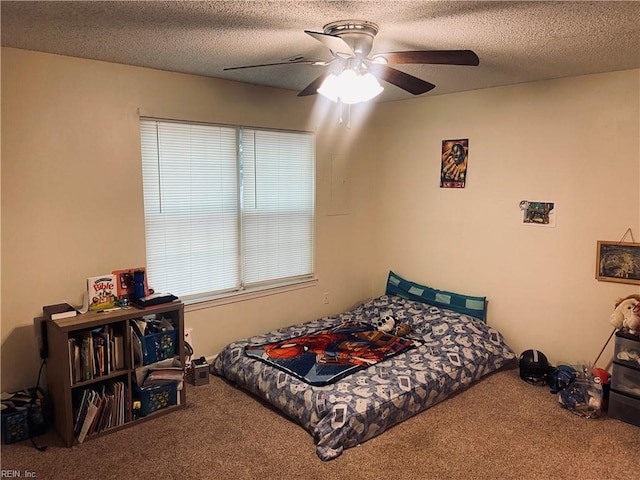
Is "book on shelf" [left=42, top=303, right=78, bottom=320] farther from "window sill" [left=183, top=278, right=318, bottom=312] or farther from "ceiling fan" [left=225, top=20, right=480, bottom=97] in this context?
"ceiling fan" [left=225, top=20, right=480, bottom=97]

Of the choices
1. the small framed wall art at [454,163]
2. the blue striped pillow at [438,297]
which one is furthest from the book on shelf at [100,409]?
the small framed wall art at [454,163]

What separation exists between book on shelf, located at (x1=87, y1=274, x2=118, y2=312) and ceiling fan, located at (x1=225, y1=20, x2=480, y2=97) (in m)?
1.79

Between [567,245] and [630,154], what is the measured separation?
76 cm

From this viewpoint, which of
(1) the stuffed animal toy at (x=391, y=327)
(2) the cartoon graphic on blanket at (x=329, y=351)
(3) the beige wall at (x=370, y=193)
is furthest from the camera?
(1) the stuffed animal toy at (x=391, y=327)

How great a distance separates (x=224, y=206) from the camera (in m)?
3.76

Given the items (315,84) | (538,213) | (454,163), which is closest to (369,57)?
(315,84)

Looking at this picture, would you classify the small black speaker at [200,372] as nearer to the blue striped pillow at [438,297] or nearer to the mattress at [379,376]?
the mattress at [379,376]

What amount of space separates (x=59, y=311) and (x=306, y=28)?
220 centimetres

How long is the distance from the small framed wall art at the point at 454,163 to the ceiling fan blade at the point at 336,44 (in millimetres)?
1974

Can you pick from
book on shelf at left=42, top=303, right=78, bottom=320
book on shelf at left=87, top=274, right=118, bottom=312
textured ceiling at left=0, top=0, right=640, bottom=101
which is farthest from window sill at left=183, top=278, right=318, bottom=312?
textured ceiling at left=0, top=0, right=640, bottom=101

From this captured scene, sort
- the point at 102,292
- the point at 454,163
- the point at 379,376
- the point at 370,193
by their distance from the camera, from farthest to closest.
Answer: the point at 370,193
the point at 454,163
the point at 379,376
the point at 102,292

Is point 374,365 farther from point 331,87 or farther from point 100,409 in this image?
point 331,87

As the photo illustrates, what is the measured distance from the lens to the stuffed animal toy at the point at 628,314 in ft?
9.74

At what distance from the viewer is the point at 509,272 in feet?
12.8
